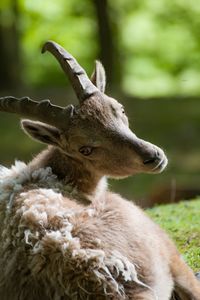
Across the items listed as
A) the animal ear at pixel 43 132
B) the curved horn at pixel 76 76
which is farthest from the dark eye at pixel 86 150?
the curved horn at pixel 76 76

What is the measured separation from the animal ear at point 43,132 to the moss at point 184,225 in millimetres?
1812

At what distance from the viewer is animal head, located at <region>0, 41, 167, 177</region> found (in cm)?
673

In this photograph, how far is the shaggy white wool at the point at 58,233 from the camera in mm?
5750

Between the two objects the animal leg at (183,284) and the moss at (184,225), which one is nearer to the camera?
the animal leg at (183,284)

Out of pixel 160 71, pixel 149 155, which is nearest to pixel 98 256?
pixel 149 155

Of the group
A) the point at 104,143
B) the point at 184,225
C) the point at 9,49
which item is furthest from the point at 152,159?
the point at 9,49

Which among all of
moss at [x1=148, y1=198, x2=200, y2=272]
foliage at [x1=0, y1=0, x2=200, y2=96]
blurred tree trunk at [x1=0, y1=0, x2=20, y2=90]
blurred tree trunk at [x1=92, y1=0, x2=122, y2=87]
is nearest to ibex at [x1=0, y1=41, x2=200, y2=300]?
moss at [x1=148, y1=198, x2=200, y2=272]

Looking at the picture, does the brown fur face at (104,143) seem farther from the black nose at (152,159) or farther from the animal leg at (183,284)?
the animal leg at (183,284)

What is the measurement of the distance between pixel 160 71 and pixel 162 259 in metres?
22.8

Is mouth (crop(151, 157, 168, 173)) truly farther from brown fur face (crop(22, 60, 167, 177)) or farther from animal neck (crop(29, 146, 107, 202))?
animal neck (crop(29, 146, 107, 202))

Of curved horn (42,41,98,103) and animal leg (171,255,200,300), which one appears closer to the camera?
animal leg (171,255,200,300)

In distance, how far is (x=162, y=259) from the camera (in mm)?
6332

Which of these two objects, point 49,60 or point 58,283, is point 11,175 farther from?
point 49,60

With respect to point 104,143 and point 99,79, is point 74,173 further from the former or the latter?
point 99,79
